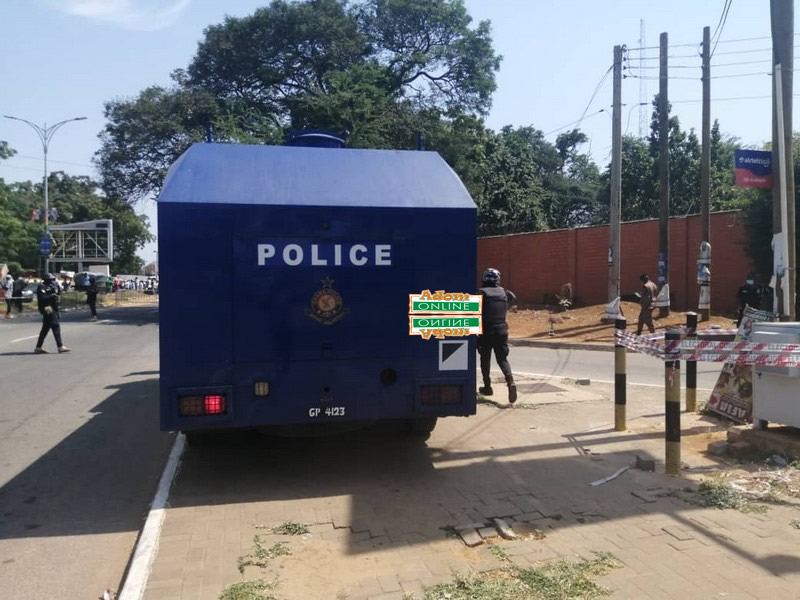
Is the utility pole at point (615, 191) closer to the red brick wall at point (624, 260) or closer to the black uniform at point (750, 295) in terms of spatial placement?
the black uniform at point (750, 295)

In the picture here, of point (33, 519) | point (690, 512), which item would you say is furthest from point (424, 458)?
point (33, 519)

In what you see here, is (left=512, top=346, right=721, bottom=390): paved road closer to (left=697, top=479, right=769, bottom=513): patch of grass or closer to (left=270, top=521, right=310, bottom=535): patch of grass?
(left=697, top=479, right=769, bottom=513): patch of grass

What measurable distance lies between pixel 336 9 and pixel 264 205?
1185 inches

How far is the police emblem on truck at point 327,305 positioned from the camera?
539cm

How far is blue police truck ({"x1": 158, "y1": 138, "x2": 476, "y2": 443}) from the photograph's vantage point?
512cm

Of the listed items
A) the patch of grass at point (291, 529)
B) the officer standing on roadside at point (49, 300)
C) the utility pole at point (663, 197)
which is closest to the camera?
the patch of grass at point (291, 529)

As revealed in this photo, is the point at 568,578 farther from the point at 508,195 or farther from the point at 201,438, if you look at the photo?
the point at 508,195

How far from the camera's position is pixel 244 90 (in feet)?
107

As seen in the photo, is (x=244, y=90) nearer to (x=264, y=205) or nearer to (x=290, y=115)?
(x=290, y=115)

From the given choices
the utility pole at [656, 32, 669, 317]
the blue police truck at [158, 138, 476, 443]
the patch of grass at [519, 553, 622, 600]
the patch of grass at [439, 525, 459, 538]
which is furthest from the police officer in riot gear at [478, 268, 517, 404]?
the utility pole at [656, 32, 669, 317]

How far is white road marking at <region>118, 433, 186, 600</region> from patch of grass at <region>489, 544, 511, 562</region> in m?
2.04

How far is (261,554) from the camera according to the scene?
420 cm

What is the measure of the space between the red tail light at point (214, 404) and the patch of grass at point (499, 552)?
2.28 m

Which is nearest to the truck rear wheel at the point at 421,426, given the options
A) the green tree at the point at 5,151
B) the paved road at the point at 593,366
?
the paved road at the point at 593,366
